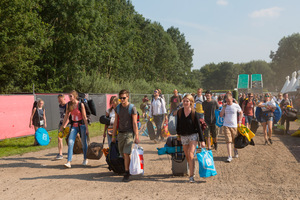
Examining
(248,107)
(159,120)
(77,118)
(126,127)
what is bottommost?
(159,120)

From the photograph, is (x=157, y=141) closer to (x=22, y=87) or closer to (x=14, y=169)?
(x=14, y=169)

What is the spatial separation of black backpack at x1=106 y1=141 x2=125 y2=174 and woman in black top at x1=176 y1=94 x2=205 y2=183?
1.43 metres

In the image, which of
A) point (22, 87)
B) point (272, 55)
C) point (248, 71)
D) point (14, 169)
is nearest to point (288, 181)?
point (14, 169)

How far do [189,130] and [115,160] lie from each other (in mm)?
1763

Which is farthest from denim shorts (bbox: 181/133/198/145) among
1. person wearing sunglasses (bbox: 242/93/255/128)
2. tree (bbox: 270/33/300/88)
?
tree (bbox: 270/33/300/88)

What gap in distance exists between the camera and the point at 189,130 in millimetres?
6109

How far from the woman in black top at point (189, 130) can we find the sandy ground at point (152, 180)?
1.72 ft

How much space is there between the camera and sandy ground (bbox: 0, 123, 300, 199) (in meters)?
5.33

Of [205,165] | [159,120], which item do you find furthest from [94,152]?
[159,120]

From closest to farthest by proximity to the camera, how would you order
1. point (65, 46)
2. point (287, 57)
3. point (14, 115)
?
point (14, 115)
point (65, 46)
point (287, 57)

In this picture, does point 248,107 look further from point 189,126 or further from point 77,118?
point 77,118

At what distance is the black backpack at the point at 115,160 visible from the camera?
21.9 feet

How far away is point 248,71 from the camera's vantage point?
456 feet

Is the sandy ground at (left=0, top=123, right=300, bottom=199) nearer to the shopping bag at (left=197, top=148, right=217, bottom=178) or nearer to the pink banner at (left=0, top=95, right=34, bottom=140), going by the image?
the shopping bag at (left=197, top=148, right=217, bottom=178)
